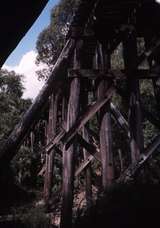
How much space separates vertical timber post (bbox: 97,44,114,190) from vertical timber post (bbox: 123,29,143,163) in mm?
383

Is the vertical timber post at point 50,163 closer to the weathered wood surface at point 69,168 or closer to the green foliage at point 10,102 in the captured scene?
the weathered wood surface at point 69,168

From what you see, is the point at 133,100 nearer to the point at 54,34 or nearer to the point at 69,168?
the point at 69,168

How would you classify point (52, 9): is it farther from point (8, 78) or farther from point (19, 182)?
point (19, 182)

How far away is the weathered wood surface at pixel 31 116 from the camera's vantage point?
13.9 ft

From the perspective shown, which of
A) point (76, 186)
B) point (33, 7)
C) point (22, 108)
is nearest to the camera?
point (33, 7)

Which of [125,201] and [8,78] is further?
[8,78]

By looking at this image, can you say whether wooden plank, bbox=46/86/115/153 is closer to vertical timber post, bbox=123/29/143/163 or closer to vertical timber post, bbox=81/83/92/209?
vertical timber post, bbox=123/29/143/163

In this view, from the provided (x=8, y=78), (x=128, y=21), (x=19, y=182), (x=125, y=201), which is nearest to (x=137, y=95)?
(x=128, y=21)

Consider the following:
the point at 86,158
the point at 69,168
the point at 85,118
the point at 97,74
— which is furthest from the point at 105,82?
the point at 86,158

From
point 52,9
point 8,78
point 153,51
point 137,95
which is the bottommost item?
point 137,95

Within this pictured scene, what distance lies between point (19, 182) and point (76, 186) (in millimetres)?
3821

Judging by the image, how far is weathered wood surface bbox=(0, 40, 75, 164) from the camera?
4234mm

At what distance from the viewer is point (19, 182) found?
46.1 feet

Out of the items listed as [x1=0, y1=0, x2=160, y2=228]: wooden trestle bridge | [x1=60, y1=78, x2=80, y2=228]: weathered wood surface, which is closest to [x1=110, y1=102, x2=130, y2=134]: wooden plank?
[x1=0, y1=0, x2=160, y2=228]: wooden trestle bridge
